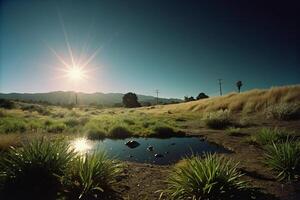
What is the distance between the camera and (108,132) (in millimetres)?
19422

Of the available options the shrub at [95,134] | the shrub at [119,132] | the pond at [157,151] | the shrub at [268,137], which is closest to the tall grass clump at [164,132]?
the shrub at [119,132]

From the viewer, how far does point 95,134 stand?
739 inches

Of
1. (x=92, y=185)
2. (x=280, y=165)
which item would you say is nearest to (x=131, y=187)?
(x=92, y=185)

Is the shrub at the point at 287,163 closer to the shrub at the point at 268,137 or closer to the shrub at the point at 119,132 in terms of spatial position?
the shrub at the point at 268,137

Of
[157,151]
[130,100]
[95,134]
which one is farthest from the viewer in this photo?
[130,100]

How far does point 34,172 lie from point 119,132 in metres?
13.0

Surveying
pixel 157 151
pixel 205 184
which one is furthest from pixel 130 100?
pixel 205 184

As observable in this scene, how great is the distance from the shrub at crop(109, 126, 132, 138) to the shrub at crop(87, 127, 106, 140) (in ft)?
1.90

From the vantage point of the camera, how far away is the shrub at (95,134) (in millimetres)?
18325

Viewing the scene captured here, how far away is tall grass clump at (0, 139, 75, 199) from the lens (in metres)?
6.22

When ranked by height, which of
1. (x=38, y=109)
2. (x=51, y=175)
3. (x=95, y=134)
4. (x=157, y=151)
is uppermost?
(x=38, y=109)

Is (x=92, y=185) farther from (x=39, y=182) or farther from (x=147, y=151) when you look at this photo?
(x=147, y=151)

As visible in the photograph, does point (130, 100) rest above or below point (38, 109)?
above

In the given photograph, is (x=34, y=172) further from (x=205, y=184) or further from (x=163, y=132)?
(x=163, y=132)
